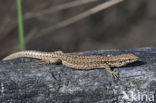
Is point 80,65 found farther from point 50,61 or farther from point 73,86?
point 73,86

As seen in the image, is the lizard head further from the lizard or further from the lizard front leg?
the lizard front leg

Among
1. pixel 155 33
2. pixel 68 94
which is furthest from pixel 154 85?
pixel 155 33

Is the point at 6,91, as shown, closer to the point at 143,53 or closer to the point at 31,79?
the point at 31,79

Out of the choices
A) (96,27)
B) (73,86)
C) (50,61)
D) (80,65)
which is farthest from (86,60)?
(96,27)

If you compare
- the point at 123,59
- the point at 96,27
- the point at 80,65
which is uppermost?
the point at 96,27

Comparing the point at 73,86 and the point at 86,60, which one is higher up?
the point at 86,60

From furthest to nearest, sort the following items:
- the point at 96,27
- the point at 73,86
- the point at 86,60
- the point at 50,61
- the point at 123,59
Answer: the point at 96,27
the point at 86,60
the point at 50,61
the point at 123,59
the point at 73,86

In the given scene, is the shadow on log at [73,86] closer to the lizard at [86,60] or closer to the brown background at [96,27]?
the lizard at [86,60]

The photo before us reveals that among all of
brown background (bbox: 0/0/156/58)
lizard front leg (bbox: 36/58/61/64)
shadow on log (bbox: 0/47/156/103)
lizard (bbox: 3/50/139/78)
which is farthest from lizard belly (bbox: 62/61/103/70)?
brown background (bbox: 0/0/156/58)
